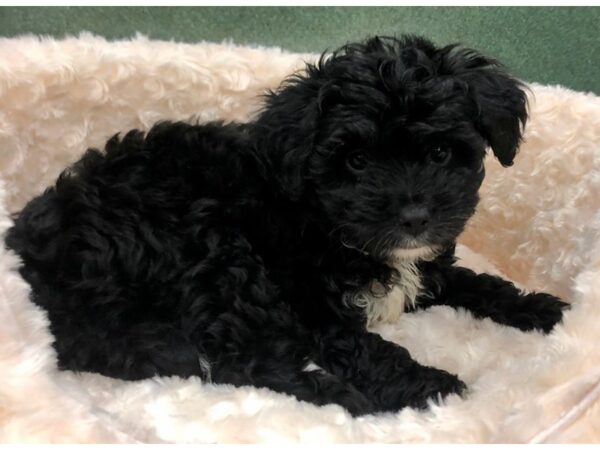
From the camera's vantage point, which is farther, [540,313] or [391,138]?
[540,313]

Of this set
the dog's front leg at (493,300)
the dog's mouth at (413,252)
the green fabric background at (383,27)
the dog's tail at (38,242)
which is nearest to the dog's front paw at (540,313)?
the dog's front leg at (493,300)

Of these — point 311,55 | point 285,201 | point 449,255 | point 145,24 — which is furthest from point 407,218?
point 145,24

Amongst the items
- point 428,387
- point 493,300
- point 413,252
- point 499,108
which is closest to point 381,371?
point 428,387

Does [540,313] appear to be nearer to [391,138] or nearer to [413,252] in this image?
[413,252]

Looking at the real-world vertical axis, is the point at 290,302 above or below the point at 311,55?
below

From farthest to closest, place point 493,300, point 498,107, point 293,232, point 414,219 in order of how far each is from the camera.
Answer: point 493,300
point 293,232
point 498,107
point 414,219

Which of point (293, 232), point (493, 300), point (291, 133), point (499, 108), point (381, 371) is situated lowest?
point (381, 371)

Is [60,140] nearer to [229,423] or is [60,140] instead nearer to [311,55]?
[311,55]

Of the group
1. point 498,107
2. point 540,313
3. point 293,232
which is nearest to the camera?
point 498,107
